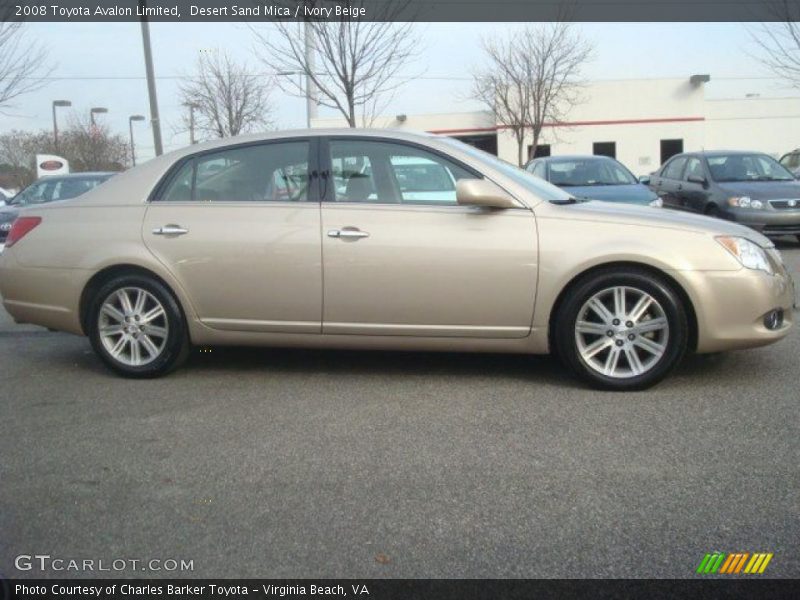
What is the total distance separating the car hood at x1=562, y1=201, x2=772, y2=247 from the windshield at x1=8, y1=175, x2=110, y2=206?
382 inches

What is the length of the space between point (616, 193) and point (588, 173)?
42.5 inches

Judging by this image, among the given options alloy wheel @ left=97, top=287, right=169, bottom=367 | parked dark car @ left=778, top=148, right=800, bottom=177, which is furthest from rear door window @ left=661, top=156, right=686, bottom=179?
alloy wheel @ left=97, top=287, right=169, bottom=367

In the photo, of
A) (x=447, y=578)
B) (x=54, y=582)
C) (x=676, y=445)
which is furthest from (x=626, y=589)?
(x=54, y=582)

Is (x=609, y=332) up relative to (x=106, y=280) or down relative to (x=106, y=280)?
down

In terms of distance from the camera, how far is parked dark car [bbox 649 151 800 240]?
1102 centimetres

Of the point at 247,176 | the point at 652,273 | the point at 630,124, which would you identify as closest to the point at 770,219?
the point at 652,273

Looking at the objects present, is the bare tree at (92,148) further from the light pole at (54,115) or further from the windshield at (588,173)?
the windshield at (588,173)

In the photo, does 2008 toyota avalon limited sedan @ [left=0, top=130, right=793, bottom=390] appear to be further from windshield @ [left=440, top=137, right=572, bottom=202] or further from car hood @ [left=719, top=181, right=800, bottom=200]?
car hood @ [left=719, top=181, right=800, bottom=200]

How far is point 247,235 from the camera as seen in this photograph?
4.76 metres

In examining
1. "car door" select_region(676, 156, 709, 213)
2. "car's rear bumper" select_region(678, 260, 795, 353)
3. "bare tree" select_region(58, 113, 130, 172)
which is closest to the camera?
"car's rear bumper" select_region(678, 260, 795, 353)

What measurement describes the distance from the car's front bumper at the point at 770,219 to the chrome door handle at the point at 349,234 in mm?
8158

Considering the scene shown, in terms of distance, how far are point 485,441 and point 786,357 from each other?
8.29 ft

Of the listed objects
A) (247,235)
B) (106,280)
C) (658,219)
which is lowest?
(106,280)

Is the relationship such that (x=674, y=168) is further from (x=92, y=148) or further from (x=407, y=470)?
(x=92, y=148)
